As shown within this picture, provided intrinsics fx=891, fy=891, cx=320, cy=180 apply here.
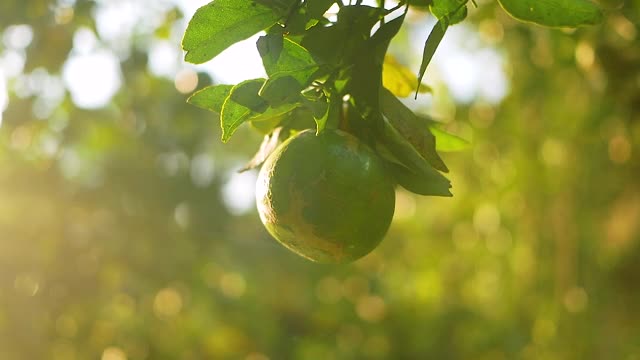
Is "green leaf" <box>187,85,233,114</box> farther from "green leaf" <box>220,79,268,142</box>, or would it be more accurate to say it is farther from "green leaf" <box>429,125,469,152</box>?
"green leaf" <box>429,125,469,152</box>

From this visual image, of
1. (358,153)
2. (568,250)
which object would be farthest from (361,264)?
(358,153)

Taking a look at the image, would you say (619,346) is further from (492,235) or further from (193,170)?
(193,170)

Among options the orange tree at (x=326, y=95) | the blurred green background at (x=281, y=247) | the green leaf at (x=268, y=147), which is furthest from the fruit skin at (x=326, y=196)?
the blurred green background at (x=281, y=247)

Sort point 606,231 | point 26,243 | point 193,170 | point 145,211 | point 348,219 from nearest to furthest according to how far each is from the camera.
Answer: point 348,219
point 26,243
point 145,211
point 193,170
point 606,231

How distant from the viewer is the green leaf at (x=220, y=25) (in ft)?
3.26

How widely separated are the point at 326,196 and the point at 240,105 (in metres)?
0.14

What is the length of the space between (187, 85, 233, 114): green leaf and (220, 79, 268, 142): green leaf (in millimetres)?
58

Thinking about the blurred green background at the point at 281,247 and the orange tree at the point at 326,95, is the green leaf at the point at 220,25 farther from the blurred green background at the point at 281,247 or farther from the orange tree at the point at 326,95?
the blurred green background at the point at 281,247

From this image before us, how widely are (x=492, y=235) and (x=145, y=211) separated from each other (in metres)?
2.32

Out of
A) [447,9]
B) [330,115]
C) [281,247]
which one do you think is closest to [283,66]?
[330,115]

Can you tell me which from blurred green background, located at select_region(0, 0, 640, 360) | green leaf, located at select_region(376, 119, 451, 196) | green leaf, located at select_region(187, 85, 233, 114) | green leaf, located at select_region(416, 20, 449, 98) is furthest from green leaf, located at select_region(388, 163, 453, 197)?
blurred green background, located at select_region(0, 0, 640, 360)

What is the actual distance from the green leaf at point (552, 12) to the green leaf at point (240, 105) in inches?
11.9

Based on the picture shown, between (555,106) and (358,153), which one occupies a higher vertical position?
(358,153)

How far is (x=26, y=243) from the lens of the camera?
10.8 feet
